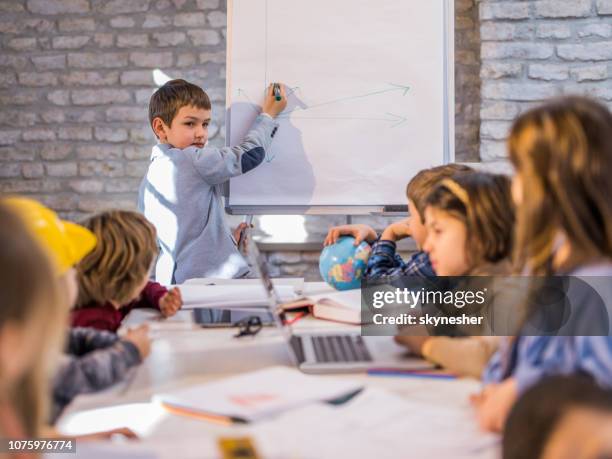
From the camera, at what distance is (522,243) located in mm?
939

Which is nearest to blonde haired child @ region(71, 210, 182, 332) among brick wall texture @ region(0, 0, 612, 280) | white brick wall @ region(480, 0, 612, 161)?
brick wall texture @ region(0, 0, 612, 280)

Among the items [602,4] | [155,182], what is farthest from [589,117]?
[602,4]

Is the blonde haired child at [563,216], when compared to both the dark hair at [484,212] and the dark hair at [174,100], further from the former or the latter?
the dark hair at [174,100]

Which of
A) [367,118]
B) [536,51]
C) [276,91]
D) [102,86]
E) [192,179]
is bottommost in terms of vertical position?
[192,179]

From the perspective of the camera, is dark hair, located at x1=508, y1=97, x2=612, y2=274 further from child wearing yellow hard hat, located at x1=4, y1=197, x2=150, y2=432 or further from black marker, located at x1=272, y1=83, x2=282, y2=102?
black marker, located at x1=272, y1=83, x2=282, y2=102

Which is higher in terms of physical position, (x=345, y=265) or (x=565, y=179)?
(x=565, y=179)

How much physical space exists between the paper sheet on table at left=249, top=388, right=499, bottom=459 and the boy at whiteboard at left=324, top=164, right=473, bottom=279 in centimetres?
87

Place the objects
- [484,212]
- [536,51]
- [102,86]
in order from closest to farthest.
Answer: [484,212] < [536,51] < [102,86]

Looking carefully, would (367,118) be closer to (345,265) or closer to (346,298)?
(345,265)

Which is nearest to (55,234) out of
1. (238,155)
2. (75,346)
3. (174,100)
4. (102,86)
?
(75,346)

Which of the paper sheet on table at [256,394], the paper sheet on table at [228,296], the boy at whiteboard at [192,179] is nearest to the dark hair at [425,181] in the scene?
the paper sheet on table at [228,296]

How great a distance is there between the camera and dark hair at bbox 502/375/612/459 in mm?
619

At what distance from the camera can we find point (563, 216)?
34.5 inches

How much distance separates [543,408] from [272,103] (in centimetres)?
225
